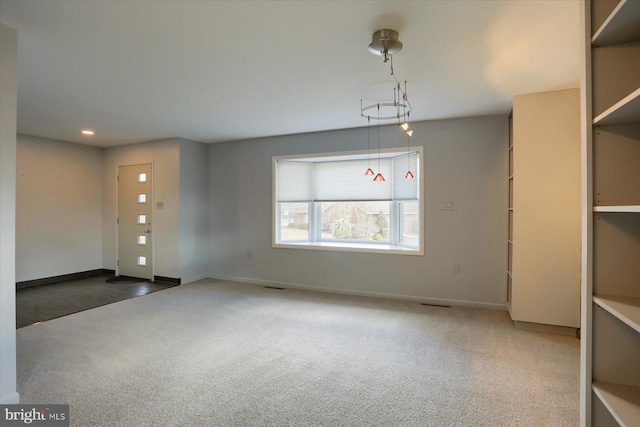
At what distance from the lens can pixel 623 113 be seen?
1.20 metres

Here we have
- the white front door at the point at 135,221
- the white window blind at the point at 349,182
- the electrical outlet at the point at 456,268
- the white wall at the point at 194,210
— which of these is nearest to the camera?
the electrical outlet at the point at 456,268

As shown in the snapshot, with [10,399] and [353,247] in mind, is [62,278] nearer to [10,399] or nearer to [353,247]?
[10,399]

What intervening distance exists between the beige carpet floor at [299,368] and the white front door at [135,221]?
1889 millimetres

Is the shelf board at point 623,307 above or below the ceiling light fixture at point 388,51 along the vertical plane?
below

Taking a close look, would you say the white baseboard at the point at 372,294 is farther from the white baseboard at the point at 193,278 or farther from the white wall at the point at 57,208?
the white wall at the point at 57,208

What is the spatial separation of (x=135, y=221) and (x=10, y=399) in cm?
433

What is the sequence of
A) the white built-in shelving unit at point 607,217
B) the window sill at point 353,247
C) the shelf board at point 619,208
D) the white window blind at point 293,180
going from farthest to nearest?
1. the white window blind at point 293,180
2. the window sill at point 353,247
3. the white built-in shelving unit at point 607,217
4. the shelf board at point 619,208

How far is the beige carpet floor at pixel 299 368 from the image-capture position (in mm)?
2104

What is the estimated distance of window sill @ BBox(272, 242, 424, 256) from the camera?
465 cm

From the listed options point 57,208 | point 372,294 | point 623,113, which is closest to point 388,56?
point 623,113

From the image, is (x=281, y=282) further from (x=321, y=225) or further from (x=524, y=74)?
(x=524, y=74)

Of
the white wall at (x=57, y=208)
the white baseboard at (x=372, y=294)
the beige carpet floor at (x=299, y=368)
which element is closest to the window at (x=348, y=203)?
the white baseboard at (x=372, y=294)

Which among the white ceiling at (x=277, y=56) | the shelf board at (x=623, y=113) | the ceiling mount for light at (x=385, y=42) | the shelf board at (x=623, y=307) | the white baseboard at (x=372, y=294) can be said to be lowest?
the white baseboard at (x=372, y=294)

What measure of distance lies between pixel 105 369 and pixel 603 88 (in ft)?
12.1
